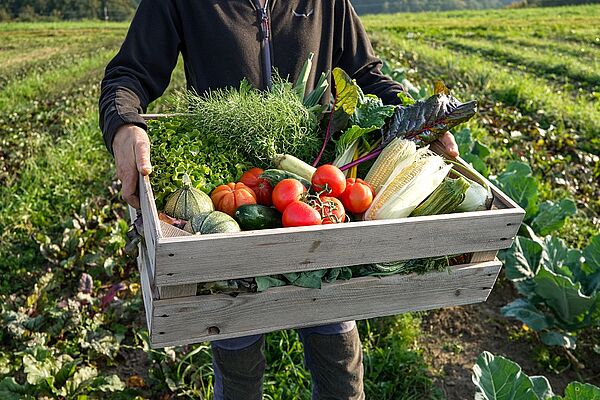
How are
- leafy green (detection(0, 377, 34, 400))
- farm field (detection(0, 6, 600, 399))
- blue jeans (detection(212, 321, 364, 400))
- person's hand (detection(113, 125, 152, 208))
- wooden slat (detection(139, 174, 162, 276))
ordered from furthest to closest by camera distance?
farm field (detection(0, 6, 600, 399)) → leafy green (detection(0, 377, 34, 400)) → blue jeans (detection(212, 321, 364, 400)) → person's hand (detection(113, 125, 152, 208)) → wooden slat (detection(139, 174, 162, 276))

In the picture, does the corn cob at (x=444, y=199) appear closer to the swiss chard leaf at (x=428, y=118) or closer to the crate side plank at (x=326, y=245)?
the crate side plank at (x=326, y=245)

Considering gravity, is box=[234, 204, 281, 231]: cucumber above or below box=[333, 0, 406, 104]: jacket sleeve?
below

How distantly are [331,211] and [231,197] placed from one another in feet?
1.12

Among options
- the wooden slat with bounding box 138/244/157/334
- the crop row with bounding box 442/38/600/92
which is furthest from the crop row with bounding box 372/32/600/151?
the wooden slat with bounding box 138/244/157/334

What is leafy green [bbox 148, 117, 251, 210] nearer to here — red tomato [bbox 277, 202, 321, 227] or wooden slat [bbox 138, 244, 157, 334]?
wooden slat [bbox 138, 244, 157, 334]

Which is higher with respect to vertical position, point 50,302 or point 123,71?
point 123,71

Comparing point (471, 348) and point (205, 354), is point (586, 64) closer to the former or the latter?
point (471, 348)

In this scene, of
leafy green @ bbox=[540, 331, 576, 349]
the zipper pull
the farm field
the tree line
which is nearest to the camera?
the zipper pull

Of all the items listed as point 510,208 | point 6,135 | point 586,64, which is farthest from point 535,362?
point 586,64

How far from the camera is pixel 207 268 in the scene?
1811mm

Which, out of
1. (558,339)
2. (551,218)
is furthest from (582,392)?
(551,218)

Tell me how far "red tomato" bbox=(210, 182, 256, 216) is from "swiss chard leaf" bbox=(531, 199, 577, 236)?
2.94 metres

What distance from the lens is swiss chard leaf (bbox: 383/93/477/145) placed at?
2357mm

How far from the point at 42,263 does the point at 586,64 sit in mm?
10806
